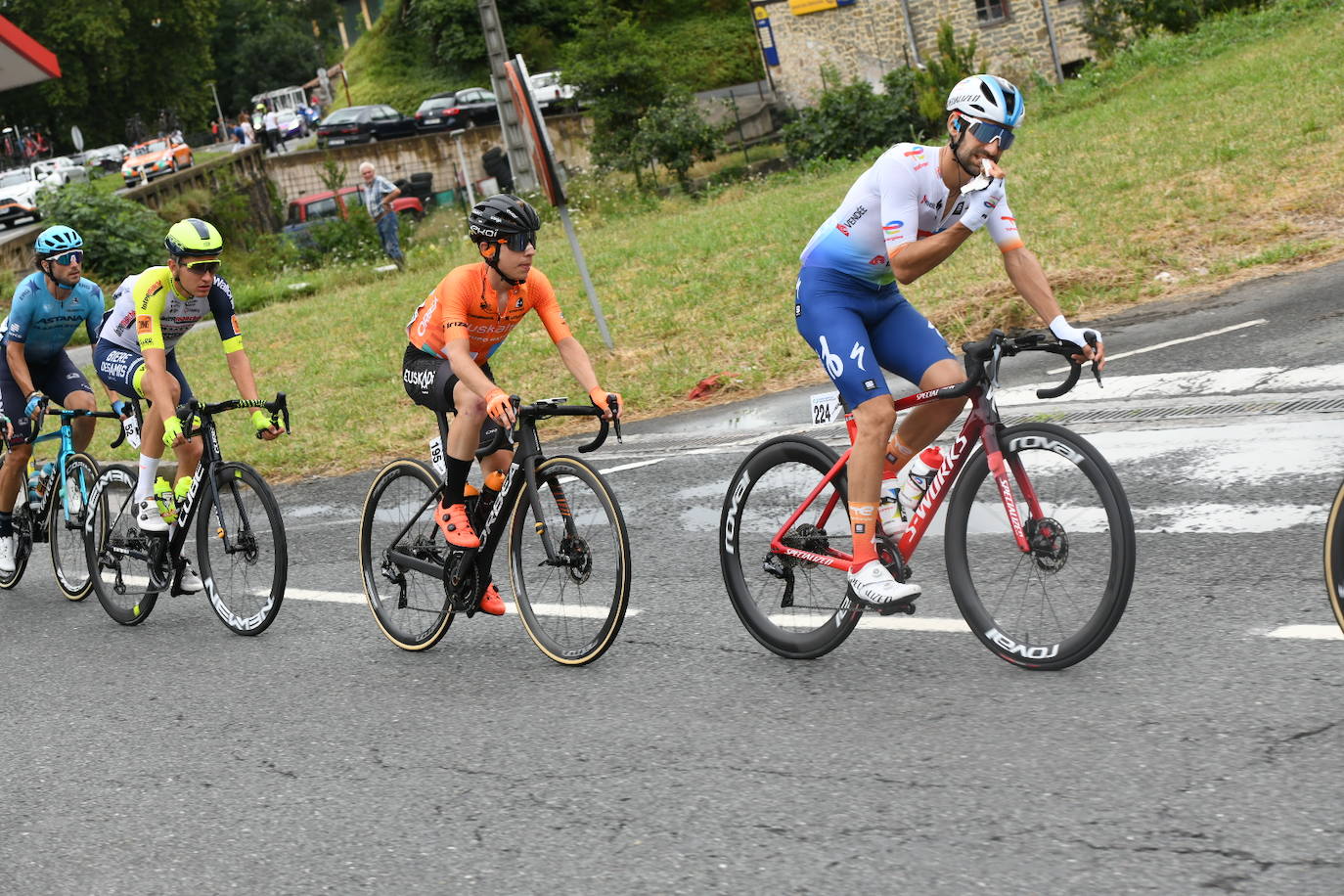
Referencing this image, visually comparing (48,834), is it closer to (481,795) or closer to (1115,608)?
(481,795)

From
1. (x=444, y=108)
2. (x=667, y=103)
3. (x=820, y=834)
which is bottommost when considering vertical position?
(x=820, y=834)

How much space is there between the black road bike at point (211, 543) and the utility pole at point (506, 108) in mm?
21876

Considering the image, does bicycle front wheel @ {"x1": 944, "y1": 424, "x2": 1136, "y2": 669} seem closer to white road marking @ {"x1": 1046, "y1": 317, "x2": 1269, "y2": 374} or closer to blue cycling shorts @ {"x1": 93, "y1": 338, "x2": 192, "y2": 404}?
blue cycling shorts @ {"x1": 93, "y1": 338, "x2": 192, "y2": 404}

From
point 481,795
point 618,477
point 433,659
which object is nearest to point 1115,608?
point 481,795

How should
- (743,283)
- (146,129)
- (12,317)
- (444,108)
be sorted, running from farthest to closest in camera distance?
1. (146,129)
2. (444,108)
3. (743,283)
4. (12,317)

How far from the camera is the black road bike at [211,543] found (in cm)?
721

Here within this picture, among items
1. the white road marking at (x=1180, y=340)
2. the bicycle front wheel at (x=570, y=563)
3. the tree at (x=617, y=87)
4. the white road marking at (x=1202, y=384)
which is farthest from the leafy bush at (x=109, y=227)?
the bicycle front wheel at (x=570, y=563)

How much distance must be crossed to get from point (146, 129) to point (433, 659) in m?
86.8

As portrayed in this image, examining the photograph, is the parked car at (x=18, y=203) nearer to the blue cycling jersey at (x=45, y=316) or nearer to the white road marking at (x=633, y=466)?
the blue cycling jersey at (x=45, y=316)

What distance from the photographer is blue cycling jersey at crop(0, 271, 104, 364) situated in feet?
29.3

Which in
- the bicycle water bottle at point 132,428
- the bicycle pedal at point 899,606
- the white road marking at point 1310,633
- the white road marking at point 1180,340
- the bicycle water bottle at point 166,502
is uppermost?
the bicycle water bottle at point 132,428

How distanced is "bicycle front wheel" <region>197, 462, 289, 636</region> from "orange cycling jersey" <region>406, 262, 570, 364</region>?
1430 millimetres

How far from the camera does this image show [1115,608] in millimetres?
4625

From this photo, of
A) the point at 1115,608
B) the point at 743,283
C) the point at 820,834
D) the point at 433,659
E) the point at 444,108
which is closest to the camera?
the point at 820,834
